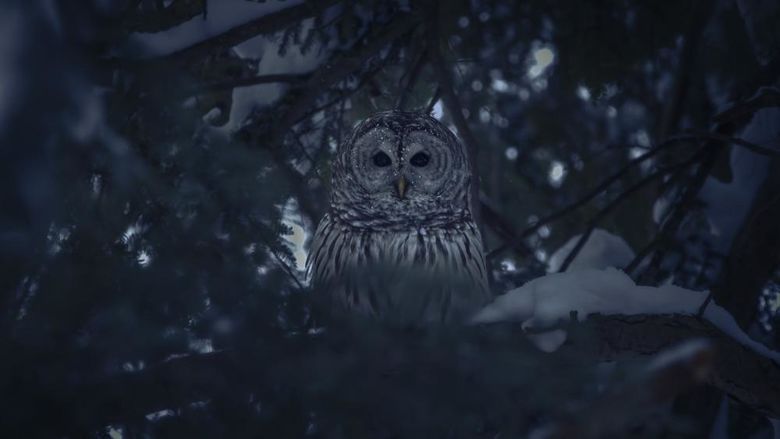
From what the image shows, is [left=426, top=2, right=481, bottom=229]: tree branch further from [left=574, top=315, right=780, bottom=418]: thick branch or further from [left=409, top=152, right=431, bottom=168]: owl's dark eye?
[left=574, top=315, right=780, bottom=418]: thick branch

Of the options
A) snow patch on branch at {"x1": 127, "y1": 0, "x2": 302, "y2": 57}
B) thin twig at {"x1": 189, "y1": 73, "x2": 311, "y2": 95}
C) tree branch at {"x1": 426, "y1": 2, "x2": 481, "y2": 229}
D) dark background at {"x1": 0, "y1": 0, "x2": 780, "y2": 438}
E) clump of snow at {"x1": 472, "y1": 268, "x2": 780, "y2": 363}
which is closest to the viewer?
dark background at {"x1": 0, "y1": 0, "x2": 780, "y2": 438}

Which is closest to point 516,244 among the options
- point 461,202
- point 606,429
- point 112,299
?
point 461,202

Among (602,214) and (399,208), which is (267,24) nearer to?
(399,208)

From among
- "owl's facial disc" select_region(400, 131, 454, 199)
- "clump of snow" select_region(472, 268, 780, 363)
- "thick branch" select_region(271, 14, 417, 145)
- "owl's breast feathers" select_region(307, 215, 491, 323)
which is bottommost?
"clump of snow" select_region(472, 268, 780, 363)

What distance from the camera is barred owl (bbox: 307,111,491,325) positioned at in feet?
11.3

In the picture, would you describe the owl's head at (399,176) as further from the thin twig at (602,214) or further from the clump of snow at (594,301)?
the clump of snow at (594,301)

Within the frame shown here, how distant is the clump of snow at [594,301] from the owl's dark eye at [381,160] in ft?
4.04

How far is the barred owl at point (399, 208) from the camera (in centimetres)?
345

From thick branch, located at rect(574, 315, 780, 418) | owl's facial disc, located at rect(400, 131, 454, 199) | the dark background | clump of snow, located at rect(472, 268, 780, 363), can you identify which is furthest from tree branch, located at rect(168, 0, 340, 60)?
thick branch, located at rect(574, 315, 780, 418)

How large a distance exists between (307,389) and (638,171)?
440 cm

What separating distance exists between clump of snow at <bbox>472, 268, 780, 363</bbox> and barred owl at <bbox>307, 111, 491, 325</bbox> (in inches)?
28.4

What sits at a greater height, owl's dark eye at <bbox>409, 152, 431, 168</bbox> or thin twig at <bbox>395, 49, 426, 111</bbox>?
thin twig at <bbox>395, 49, 426, 111</bbox>

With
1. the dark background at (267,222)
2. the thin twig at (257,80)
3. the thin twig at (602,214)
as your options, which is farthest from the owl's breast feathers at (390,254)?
the thin twig at (257,80)

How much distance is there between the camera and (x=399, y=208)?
3635 millimetres
